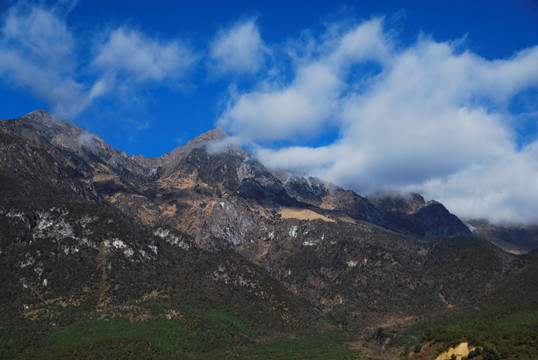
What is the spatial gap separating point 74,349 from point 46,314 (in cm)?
3416

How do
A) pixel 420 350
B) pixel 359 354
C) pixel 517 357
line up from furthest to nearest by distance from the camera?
1. pixel 359 354
2. pixel 420 350
3. pixel 517 357

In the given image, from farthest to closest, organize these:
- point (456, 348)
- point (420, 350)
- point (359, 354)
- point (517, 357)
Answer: point (359, 354), point (420, 350), point (456, 348), point (517, 357)

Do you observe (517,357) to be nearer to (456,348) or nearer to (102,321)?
(456,348)

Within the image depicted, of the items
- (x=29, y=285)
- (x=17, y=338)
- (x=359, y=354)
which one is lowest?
(x=359, y=354)

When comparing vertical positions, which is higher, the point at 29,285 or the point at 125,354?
the point at 29,285

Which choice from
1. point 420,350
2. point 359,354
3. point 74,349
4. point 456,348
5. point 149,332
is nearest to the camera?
point 456,348

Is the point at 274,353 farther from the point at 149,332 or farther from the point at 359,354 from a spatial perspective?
the point at 149,332

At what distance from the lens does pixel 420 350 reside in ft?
341

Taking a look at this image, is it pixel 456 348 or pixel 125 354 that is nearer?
pixel 456 348

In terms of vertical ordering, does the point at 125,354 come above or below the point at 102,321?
below

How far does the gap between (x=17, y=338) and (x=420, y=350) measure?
482 feet

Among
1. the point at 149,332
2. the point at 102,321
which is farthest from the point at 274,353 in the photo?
the point at 102,321

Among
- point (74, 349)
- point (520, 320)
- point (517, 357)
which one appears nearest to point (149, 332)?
point (74, 349)

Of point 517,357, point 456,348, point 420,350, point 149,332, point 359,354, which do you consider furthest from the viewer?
point 359,354
